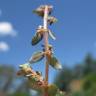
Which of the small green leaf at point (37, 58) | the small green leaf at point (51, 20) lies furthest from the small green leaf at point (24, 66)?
the small green leaf at point (51, 20)

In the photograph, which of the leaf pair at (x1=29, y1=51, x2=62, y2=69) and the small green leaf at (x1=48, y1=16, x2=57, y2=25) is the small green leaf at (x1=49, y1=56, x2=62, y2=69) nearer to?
the leaf pair at (x1=29, y1=51, x2=62, y2=69)

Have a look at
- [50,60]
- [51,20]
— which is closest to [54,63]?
[50,60]

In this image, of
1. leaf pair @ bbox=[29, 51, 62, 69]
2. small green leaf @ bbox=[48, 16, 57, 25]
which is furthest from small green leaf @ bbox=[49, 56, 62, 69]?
A: small green leaf @ bbox=[48, 16, 57, 25]

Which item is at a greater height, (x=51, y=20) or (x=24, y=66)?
(x=51, y=20)

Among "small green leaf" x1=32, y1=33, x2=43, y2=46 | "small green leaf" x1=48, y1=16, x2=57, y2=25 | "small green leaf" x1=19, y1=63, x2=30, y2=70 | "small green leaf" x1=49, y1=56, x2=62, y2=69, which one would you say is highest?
"small green leaf" x1=48, y1=16, x2=57, y2=25

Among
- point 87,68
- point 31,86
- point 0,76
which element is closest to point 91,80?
point 0,76

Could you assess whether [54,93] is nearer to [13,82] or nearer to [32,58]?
[32,58]

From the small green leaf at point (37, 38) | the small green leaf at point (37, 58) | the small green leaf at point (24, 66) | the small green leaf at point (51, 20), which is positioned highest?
the small green leaf at point (51, 20)

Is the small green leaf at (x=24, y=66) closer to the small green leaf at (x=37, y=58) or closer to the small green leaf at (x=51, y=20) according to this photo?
the small green leaf at (x=37, y=58)

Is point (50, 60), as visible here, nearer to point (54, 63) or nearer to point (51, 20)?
point (54, 63)

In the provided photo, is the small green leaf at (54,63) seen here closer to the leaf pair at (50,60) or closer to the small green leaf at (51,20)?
the leaf pair at (50,60)

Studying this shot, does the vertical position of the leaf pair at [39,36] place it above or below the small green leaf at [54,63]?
above
